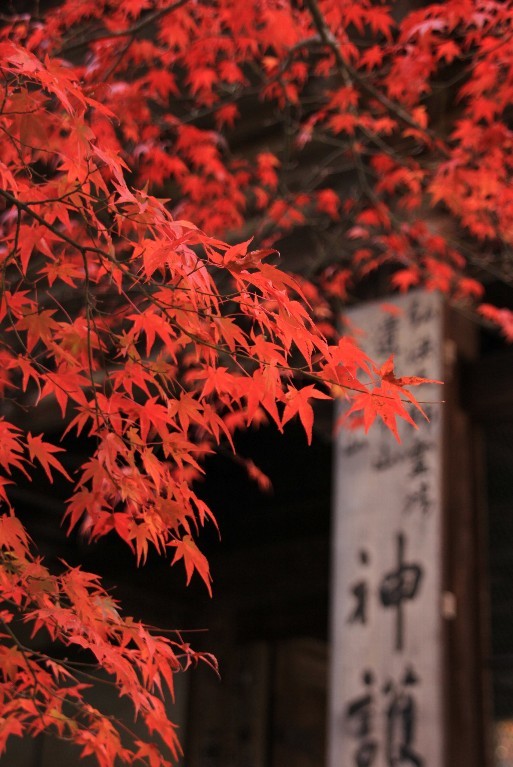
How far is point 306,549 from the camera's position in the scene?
927cm

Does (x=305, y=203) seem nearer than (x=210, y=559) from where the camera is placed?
Yes

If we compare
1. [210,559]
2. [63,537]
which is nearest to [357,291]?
[210,559]

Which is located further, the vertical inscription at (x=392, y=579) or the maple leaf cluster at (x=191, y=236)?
the vertical inscription at (x=392, y=579)

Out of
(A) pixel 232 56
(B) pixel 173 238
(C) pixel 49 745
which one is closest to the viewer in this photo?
(B) pixel 173 238

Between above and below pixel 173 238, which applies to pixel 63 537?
above

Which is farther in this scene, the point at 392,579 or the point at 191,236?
the point at 392,579

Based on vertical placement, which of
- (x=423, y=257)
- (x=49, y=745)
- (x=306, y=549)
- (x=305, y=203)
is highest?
(x=305, y=203)

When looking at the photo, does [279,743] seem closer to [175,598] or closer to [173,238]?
[175,598]

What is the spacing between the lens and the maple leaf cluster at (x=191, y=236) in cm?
258

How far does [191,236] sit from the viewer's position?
247 centimetres

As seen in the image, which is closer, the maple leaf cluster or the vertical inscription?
the maple leaf cluster

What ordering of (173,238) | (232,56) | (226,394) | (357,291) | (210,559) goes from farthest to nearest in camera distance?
(210,559)
(357,291)
(232,56)
(226,394)
(173,238)

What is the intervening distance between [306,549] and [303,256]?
3.21 m

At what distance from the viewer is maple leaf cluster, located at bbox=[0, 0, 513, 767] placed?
2576 mm
